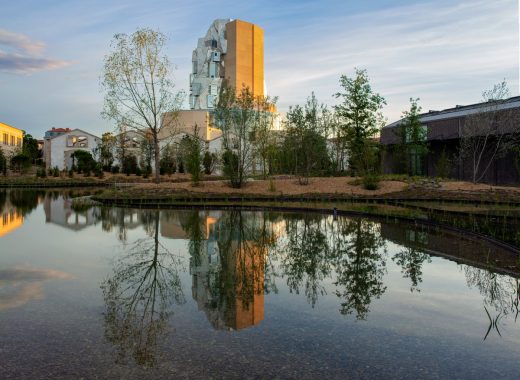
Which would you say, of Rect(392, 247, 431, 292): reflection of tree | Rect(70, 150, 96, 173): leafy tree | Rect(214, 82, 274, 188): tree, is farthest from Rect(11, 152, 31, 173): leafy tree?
Rect(392, 247, 431, 292): reflection of tree

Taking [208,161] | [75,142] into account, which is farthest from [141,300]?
[75,142]

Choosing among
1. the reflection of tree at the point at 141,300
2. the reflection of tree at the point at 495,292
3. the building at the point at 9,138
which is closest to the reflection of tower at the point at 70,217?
the reflection of tree at the point at 141,300

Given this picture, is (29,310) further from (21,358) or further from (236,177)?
(236,177)

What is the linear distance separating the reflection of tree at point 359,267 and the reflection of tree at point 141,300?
2.94m

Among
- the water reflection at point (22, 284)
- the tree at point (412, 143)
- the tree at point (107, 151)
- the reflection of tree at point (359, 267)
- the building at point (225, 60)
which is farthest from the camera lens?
the building at point (225, 60)

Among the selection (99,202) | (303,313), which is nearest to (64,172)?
(99,202)

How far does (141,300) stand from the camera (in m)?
8.00

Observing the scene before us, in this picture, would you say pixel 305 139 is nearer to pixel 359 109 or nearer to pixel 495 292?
pixel 359 109

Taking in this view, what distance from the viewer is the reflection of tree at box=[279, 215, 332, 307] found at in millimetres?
9094

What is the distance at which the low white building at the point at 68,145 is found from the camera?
73.1 m

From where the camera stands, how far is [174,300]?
316 inches

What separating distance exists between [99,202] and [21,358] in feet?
79.6

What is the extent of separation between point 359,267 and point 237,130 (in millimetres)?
24532

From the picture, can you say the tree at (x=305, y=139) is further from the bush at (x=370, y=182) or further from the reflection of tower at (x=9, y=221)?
the reflection of tower at (x=9, y=221)
